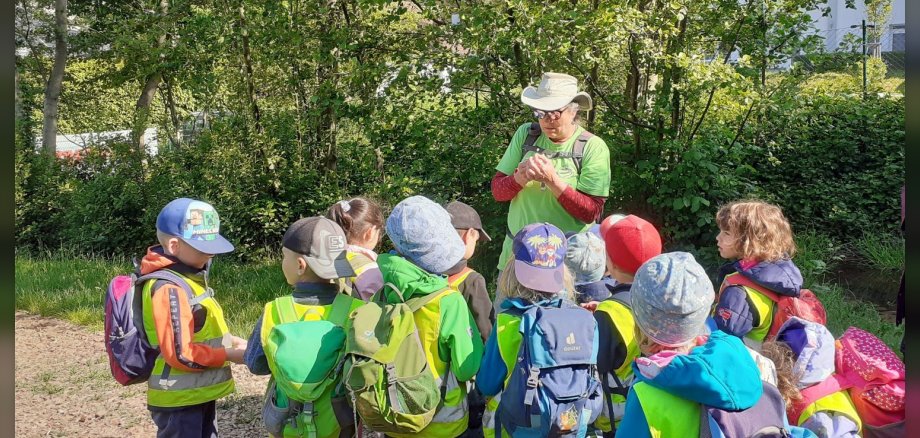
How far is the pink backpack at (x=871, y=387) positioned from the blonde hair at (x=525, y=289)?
0.88 m

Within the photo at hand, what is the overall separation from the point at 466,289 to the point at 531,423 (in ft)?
2.49

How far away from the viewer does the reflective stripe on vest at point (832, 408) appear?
263 centimetres

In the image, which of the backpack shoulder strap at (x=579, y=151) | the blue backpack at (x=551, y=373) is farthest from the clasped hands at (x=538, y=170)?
the blue backpack at (x=551, y=373)

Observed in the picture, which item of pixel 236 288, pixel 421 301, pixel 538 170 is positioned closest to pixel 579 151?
pixel 538 170

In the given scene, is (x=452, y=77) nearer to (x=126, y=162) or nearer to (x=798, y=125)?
(x=798, y=125)

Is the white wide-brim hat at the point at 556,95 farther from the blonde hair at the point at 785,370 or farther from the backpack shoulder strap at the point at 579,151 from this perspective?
the blonde hair at the point at 785,370

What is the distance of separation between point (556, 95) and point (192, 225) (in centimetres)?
203

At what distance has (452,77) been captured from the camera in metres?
6.98

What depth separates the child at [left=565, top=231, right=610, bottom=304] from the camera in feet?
11.4

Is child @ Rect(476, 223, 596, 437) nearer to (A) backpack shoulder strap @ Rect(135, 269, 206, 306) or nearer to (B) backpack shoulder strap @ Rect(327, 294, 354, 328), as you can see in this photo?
(B) backpack shoulder strap @ Rect(327, 294, 354, 328)

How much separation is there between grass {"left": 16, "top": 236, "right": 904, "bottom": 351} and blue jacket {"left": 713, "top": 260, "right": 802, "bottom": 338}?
283 cm

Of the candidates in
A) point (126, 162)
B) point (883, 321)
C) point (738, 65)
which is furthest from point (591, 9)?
point (126, 162)

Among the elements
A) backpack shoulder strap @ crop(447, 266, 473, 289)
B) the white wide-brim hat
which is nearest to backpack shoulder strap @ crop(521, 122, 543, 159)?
the white wide-brim hat

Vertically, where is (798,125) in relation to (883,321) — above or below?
above
